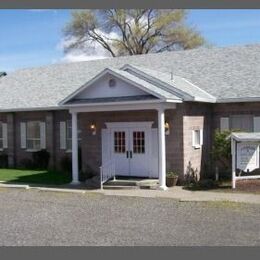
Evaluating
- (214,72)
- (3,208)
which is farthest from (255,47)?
(3,208)

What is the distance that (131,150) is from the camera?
20.2m

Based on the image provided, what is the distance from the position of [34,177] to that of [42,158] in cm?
341

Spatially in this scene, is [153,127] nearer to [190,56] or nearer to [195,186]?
[195,186]

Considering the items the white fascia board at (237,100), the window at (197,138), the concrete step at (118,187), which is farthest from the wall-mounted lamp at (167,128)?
the white fascia board at (237,100)

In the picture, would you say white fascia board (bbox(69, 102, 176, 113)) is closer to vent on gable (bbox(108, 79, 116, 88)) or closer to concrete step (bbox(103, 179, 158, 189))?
vent on gable (bbox(108, 79, 116, 88))

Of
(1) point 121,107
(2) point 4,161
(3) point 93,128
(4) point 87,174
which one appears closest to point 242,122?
(1) point 121,107

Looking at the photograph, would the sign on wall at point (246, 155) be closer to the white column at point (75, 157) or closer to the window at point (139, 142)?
the window at point (139, 142)

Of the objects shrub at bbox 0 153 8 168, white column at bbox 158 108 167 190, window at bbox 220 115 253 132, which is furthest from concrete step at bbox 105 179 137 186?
shrub at bbox 0 153 8 168

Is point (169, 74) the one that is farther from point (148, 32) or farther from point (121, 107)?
point (148, 32)

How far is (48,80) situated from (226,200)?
55.6 feet

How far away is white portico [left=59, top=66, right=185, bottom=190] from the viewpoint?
17984mm

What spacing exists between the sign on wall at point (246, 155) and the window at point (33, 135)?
39.3 feet

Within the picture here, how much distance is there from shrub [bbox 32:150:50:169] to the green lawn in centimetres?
102

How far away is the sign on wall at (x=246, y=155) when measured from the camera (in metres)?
17.7
